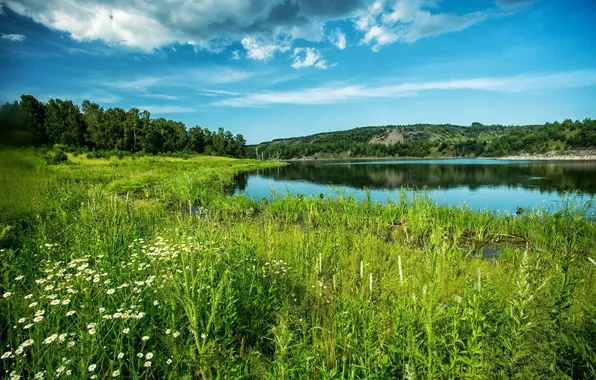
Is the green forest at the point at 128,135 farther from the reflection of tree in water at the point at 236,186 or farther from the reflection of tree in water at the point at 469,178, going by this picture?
the reflection of tree in water at the point at 469,178

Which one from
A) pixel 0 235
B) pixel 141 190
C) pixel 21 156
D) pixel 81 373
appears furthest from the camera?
pixel 141 190

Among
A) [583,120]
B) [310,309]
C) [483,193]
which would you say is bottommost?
[483,193]

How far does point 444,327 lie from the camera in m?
3.42

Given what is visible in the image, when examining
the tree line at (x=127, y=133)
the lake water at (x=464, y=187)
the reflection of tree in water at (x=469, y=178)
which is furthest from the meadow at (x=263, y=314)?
the tree line at (x=127, y=133)

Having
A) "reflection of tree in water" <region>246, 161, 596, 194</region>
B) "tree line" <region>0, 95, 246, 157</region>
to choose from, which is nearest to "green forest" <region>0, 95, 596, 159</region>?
"tree line" <region>0, 95, 246, 157</region>

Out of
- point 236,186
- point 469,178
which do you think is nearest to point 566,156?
point 469,178

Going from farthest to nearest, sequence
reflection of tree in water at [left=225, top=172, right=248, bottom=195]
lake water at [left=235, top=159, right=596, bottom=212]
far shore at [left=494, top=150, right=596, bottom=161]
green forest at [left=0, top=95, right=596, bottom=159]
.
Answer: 1. far shore at [left=494, top=150, right=596, bottom=161]
2. reflection of tree in water at [left=225, top=172, right=248, bottom=195]
3. lake water at [left=235, top=159, right=596, bottom=212]
4. green forest at [left=0, top=95, right=596, bottom=159]

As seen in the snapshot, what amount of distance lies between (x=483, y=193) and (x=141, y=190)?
30.9 metres

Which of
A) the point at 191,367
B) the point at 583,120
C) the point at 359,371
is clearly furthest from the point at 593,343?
the point at 583,120

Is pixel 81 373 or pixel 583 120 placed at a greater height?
pixel 583 120

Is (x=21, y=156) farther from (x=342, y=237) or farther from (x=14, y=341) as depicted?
(x=342, y=237)

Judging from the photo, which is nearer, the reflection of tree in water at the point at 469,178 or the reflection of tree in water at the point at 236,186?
the reflection of tree in water at the point at 236,186

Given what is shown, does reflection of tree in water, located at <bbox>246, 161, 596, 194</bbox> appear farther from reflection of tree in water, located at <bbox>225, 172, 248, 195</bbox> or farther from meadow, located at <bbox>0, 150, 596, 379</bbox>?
meadow, located at <bbox>0, 150, 596, 379</bbox>

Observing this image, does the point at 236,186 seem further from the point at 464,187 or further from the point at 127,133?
the point at 127,133
